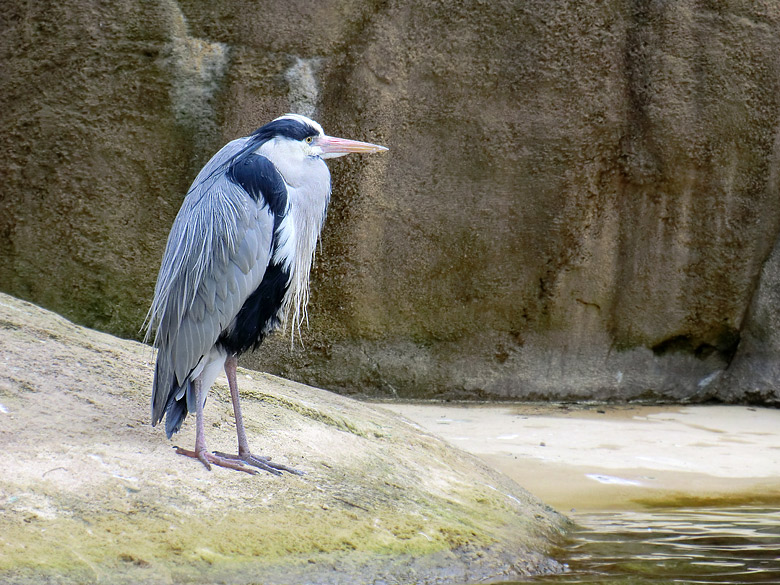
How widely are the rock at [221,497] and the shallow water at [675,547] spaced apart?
13cm

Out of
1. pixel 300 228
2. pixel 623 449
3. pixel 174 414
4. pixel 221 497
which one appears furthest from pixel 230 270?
pixel 623 449

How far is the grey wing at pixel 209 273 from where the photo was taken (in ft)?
10.3

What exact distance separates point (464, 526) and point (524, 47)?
3974 mm

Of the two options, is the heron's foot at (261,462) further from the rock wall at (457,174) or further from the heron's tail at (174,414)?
the rock wall at (457,174)

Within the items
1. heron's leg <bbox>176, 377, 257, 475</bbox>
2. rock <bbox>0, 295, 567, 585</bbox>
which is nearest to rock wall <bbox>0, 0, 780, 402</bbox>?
rock <bbox>0, 295, 567, 585</bbox>

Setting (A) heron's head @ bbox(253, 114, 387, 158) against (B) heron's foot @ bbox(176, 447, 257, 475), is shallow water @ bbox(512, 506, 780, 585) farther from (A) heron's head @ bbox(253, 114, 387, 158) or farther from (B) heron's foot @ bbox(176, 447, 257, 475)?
(A) heron's head @ bbox(253, 114, 387, 158)

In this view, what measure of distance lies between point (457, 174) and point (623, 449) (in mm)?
2227

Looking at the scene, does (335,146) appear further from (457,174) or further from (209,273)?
(457,174)

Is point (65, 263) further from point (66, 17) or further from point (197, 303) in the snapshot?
point (197, 303)

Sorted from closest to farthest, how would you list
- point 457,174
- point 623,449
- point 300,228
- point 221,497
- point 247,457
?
1. point 221,497
2. point 247,457
3. point 300,228
4. point 623,449
5. point 457,174

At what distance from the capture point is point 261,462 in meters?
3.07

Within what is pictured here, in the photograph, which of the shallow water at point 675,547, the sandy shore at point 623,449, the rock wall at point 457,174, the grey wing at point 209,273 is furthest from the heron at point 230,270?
the rock wall at point 457,174

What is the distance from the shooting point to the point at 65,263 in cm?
602

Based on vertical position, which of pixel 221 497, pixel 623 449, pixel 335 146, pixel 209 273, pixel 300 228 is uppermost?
pixel 335 146
